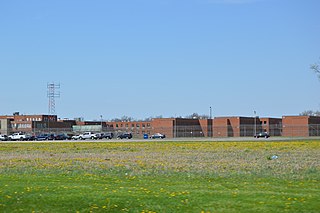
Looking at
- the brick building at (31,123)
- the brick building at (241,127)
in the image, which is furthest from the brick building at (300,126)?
the brick building at (31,123)

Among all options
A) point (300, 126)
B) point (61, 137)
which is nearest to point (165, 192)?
point (61, 137)

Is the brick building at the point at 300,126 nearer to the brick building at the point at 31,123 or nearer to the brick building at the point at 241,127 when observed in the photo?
the brick building at the point at 241,127

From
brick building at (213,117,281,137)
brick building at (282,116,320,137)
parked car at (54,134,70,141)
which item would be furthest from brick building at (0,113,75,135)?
brick building at (282,116,320,137)

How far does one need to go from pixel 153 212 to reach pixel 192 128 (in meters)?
118

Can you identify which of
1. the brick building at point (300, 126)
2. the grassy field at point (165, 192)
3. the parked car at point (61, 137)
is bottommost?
the grassy field at point (165, 192)

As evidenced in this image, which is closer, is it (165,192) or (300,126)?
(165,192)

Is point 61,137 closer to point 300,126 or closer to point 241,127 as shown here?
point 241,127

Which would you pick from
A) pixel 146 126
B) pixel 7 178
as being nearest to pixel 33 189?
pixel 7 178

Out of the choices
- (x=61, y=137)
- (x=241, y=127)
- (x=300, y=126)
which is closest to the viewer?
(x=61, y=137)

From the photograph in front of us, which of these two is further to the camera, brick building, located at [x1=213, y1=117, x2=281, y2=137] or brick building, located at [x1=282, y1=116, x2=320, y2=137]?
brick building, located at [x1=213, y1=117, x2=281, y2=137]

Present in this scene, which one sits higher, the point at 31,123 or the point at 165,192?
the point at 31,123

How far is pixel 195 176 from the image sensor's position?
24.8 metres

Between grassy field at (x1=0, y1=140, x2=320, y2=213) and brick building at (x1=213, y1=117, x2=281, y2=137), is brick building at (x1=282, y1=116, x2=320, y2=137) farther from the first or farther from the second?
grassy field at (x1=0, y1=140, x2=320, y2=213)

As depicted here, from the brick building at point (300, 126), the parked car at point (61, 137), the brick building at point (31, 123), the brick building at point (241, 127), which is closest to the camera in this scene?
the parked car at point (61, 137)
